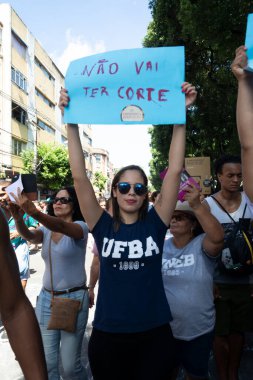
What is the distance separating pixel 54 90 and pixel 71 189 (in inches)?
1625

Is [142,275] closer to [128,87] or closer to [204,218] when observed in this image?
[204,218]

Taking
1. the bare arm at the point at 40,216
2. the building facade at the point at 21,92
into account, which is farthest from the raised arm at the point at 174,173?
the building facade at the point at 21,92

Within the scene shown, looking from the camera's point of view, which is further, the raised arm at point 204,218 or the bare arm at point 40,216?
the bare arm at point 40,216

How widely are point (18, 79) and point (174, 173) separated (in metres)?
31.6

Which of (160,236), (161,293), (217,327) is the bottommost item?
(217,327)

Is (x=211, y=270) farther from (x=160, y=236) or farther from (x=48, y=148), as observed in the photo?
(x=48, y=148)

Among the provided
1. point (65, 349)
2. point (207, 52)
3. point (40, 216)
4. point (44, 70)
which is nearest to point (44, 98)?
point (44, 70)

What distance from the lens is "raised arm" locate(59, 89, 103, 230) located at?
2064 mm

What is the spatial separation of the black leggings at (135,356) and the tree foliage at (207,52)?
5.30 meters

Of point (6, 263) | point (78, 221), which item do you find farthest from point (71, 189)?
point (6, 263)

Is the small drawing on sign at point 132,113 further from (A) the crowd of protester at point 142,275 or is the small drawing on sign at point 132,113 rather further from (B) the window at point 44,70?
(B) the window at point 44,70

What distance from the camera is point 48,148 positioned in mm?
31516

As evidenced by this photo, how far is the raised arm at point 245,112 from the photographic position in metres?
1.69

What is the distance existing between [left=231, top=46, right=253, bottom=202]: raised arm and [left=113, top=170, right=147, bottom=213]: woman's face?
Answer: 24.4 inches
